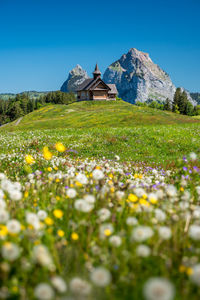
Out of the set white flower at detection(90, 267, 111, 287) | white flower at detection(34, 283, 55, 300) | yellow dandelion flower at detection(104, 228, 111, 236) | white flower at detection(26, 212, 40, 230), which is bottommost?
yellow dandelion flower at detection(104, 228, 111, 236)

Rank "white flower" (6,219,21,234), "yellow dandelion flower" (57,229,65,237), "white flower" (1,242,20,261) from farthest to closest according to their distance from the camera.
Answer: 1. "yellow dandelion flower" (57,229,65,237)
2. "white flower" (6,219,21,234)
3. "white flower" (1,242,20,261)

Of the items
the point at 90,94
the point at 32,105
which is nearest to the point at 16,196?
the point at 90,94

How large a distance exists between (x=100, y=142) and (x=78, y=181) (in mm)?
14992

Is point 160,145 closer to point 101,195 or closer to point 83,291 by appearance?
point 101,195

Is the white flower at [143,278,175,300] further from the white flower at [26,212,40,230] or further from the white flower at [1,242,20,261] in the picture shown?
the white flower at [26,212,40,230]

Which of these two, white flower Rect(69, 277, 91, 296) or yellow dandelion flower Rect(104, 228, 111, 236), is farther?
yellow dandelion flower Rect(104, 228, 111, 236)

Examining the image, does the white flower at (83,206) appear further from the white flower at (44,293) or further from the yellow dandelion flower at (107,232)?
the white flower at (44,293)

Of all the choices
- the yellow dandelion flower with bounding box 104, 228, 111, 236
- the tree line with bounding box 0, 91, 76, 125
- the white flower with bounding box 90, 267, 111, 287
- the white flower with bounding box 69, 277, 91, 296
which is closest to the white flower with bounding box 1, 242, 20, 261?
the white flower with bounding box 69, 277, 91, 296

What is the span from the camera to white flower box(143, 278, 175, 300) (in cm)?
141

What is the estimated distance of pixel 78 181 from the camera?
4.23 m

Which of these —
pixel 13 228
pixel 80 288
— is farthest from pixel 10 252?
pixel 80 288

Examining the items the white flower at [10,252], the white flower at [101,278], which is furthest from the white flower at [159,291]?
the white flower at [10,252]

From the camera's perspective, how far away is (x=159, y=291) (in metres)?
1.44

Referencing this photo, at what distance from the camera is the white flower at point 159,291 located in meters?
1.41
